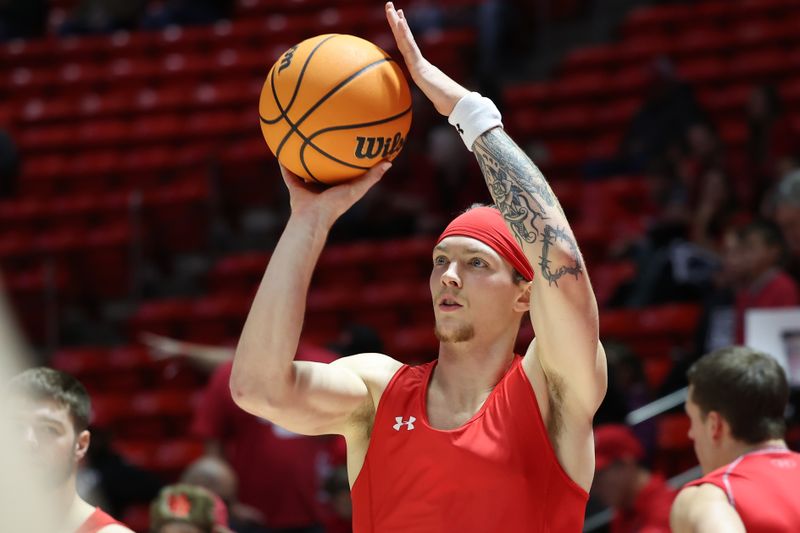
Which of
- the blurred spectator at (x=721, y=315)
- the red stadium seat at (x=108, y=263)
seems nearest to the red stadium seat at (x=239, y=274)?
the red stadium seat at (x=108, y=263)

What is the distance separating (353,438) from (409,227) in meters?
6.45

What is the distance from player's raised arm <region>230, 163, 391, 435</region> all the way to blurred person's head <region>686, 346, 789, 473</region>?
1.20 m

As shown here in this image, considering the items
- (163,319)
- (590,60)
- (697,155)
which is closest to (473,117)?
(697,155)

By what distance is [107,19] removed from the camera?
14117mm

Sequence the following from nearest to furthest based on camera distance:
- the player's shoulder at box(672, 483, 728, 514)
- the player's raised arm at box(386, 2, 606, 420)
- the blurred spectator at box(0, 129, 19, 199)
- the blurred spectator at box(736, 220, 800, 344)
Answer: the player's raised arm at box(386, 2, 606, 420), the player's shoulder at box(672, 483, 728, 514), the blurred spectator at box(736, 220, 800, 344), the blurred spectator at box(0, 129, 19, 199)

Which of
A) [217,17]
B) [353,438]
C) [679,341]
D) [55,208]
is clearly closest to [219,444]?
[679,341]

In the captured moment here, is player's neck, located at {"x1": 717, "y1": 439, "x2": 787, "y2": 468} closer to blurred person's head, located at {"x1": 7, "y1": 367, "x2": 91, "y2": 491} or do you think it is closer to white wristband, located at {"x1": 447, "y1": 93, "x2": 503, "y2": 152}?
white wristband, located at {"x1": 447, "y1": 93, "x2": 503, "y2": 152}

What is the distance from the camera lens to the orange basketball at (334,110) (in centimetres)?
321

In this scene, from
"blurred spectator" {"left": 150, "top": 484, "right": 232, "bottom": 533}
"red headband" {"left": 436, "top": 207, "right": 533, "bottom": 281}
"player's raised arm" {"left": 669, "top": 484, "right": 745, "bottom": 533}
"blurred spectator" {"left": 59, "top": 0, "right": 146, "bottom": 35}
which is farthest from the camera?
"blurred spectator" {"left": 59, "top": 0, "right": 146, "bottom": 35}

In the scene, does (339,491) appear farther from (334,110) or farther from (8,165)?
(8,165)

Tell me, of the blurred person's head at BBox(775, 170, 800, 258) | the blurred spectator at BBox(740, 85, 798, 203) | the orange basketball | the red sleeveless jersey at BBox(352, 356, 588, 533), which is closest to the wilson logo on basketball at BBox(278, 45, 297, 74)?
the orange basketball

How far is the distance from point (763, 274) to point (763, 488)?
307 centimetres

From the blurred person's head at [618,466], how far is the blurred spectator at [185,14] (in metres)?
9.32

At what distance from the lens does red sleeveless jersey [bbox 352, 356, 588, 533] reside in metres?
3.10
